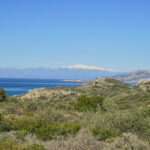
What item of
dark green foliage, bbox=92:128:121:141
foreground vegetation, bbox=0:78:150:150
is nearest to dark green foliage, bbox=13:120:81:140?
foreground vegetation, bbox=0:78:150:150

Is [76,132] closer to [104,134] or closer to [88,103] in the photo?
[104,134]

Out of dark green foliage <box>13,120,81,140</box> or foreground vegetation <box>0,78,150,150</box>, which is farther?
dark green foliage <box>13,120,81,140</box>

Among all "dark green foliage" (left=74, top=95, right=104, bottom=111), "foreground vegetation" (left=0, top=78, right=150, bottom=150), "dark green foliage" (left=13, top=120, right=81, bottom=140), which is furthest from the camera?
"dark green foliage" (left=74, top=95, right=104, bottom=111)

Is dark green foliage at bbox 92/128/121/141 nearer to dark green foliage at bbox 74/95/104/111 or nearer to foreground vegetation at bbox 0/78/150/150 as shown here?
foreground vegetation at bbox 0/78/150/150

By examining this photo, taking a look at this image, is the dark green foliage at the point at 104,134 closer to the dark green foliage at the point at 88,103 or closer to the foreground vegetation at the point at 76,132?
the foreground vegetation at the point at 76,132

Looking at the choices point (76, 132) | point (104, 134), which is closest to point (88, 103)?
point (104, 134)

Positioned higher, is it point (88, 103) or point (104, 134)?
point (104, 134)

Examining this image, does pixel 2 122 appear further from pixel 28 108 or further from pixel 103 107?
pixel 103 107

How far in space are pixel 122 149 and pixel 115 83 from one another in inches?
3237

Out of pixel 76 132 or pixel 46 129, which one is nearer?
pixel 76 132

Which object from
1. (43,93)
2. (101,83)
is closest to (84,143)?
(43,93)

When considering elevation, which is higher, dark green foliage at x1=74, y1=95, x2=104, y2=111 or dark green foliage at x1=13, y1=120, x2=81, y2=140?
dark green foliage at x1=13, y1=120, x2=81, y2=140

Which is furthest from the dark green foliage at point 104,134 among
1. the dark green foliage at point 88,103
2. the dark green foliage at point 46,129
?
the dark green foliage at point 88,103

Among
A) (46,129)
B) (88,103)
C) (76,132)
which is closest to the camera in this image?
(76,132)
